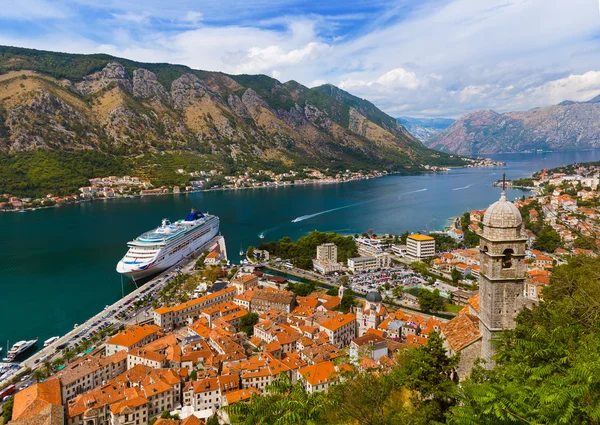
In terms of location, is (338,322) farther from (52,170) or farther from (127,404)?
(52,170)

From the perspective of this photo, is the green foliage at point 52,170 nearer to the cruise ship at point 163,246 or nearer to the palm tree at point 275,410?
the cruise ship at point 163,246

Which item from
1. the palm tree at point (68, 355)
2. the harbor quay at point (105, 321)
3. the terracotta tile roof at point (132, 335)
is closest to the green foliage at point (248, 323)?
the terracotta tile roof at point (132, 335)

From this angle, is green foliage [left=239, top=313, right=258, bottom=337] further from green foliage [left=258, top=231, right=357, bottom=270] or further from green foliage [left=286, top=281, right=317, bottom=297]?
green foliage [left=258, top=231, right=357, bottom=270]

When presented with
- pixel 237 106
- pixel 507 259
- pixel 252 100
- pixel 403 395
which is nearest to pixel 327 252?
pixel 403 395

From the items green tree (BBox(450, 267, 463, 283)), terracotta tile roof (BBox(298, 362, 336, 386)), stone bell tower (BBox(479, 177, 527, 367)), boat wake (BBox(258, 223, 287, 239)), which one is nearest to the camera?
stone bell tower (BBox(479, 177, 527, 367))

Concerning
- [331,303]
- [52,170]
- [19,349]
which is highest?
[52,170]

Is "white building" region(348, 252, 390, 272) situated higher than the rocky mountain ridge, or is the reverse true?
the rocky mountain ridge

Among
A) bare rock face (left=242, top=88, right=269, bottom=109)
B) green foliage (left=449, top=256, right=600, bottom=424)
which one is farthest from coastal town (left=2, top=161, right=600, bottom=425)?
bare rock face (left=242, top=88, right=269, bottom=109)
